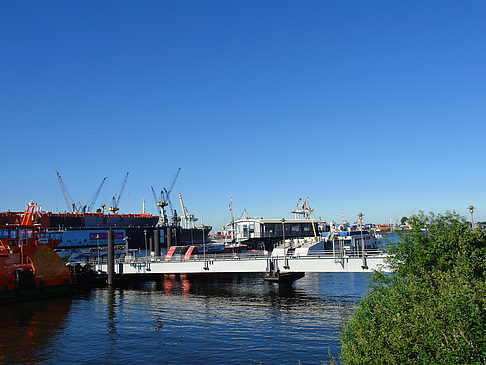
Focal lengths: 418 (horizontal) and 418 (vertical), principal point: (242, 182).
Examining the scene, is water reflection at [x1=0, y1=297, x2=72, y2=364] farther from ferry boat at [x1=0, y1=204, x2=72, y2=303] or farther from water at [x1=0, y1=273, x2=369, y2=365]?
ferry boat at [x1=0, y1=204, x2=72, y2=303]

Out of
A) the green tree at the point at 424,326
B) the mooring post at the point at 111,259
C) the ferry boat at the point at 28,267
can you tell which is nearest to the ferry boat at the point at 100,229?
the mooring post at the point at 111,259

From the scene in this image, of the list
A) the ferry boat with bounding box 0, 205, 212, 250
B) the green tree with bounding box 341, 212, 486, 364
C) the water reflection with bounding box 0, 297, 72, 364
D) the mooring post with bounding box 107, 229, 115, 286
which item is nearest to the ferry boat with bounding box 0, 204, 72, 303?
the water reflection with bounding box 0, 297, 72, 364

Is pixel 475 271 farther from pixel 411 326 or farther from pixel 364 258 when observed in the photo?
pixel 364 258

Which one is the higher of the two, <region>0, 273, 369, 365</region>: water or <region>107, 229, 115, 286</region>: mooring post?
<region>107, 229, 115, 286</region>: mooring post

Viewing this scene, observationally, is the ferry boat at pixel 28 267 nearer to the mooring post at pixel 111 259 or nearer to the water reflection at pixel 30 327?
the water reflection at pixel 30 327

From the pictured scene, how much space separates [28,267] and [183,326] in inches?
1356

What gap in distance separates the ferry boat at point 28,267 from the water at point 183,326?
2.98 metres

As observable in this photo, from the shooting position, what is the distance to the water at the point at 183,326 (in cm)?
3372

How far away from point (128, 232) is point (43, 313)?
9360 cm

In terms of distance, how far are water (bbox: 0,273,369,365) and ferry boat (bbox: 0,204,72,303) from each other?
2978 mm

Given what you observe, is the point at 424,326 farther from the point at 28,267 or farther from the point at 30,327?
the point at 28,267

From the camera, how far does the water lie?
111 feet

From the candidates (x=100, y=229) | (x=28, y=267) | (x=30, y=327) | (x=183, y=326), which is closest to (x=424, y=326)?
(x=183, y=326)

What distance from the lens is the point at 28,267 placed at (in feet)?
212
